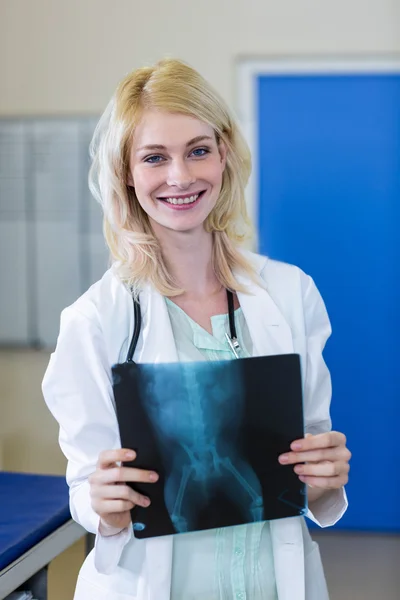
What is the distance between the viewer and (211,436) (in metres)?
1.02

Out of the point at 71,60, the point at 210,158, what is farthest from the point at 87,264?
the point at 210,158

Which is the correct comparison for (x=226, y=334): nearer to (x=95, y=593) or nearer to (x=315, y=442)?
(x=315, y=442)

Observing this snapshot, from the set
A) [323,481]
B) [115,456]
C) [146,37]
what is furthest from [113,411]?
[146,37]

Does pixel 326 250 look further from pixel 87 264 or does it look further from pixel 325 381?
pixel 325 381

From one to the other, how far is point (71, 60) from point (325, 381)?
100 inches

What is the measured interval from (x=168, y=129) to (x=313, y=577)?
2.32ft

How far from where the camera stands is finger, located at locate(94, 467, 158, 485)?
0.97 m

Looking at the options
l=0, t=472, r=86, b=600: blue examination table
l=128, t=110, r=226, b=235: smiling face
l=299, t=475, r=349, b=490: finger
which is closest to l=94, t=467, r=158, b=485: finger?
l=299, t=475, r=349, b=490: finger

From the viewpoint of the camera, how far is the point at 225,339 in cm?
112

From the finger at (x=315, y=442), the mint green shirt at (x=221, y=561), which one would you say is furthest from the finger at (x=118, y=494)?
the finger at (x=315, y=442)

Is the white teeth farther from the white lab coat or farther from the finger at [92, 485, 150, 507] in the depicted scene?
the finger at [92, 485, 150, 507]

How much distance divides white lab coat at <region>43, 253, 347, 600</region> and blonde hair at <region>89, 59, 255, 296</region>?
47mm

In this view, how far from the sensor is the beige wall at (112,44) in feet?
10.5

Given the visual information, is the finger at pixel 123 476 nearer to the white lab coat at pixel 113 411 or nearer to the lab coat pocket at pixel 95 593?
the white lab coat at pixel 113 411
